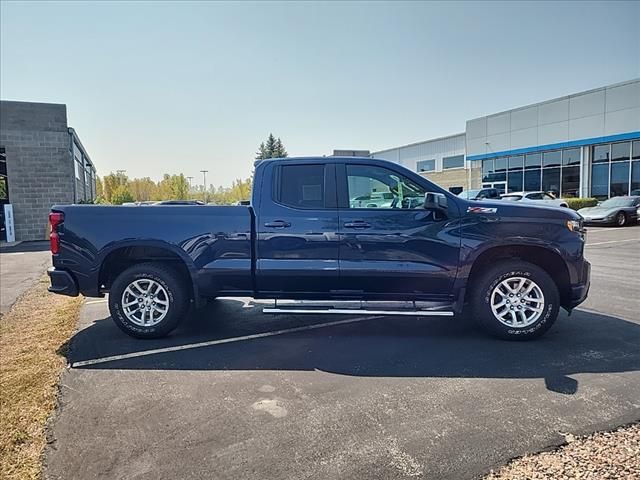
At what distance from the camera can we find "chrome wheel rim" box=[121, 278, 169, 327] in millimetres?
5430

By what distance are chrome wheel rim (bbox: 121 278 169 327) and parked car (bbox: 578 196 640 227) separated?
21.2m

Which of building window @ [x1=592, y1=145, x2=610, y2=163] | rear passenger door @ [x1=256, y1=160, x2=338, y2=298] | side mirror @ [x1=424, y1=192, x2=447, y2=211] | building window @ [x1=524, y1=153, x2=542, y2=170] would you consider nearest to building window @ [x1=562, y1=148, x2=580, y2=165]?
building window @ [x1=592, y1=145, x2=610, y2=163]

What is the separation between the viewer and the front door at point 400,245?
5156mm

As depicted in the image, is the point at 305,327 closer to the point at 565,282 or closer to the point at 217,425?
the point at 217,425

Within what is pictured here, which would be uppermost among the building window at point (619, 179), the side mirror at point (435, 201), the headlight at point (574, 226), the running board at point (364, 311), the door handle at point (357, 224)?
the building window at point (619, 179)

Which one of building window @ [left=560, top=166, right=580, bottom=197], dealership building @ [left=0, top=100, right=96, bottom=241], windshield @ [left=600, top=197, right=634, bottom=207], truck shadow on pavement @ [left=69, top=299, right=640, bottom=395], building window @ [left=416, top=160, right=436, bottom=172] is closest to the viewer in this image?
truck shadow on pavement @ [left=69, top=299, right=640, bottom=395]

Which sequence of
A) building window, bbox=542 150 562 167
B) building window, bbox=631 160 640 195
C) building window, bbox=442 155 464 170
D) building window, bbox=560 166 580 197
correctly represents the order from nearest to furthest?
1. building window, bbox=631 160 640 195
2. building window, bbox=560 166 580 197
3. building window, bbox=542 150 562 167
4. building window, bbox=442 155 464 170

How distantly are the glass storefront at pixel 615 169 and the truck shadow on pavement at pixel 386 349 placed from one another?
985 inches

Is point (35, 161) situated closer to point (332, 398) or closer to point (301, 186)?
point (301, 186)

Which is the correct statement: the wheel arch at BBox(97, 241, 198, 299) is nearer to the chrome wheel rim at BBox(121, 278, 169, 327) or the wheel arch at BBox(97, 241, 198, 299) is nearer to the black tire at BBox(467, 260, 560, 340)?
the chrome wheel rim at BBox(121, 278, 169, 327)

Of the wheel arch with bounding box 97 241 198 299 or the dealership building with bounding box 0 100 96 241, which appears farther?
the dealership building with bounding box 0 100 96 241

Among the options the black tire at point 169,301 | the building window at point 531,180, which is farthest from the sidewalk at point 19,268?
the building window at point 531,180

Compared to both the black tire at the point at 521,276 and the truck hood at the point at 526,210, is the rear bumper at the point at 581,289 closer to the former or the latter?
the black tire at the point at 521,276

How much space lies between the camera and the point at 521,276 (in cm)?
516
